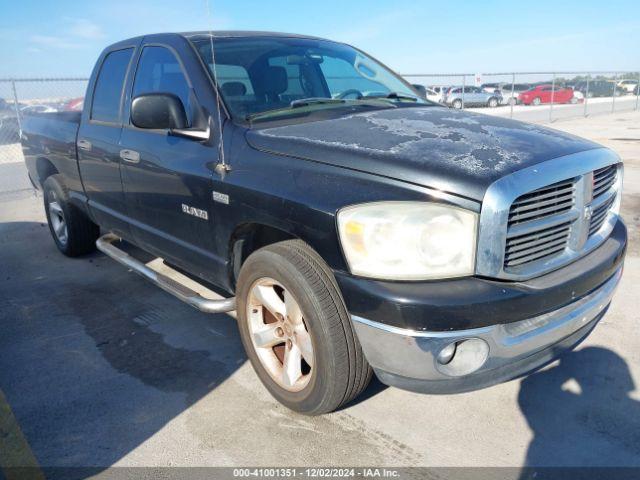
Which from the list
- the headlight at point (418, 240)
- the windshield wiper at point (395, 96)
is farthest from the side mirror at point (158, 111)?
the headlight at point (418, 240)

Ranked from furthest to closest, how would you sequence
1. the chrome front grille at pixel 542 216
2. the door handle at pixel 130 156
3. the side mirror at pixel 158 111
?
the door handle at pixel 130 156 < the side mirror at pixel 158 111 < the chrome front grille at pixel 542 216

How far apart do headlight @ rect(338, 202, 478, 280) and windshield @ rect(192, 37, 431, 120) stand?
119 centimetres

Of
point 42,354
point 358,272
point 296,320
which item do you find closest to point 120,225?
point 42,354

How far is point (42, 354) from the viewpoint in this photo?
3361mm

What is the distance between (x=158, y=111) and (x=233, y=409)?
166cm

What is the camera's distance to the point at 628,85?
30078mm

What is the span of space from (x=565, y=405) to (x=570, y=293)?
0.74 metres

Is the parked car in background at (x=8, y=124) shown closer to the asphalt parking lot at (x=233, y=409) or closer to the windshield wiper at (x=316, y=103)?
the asphalt parking lot at (x=233, y=409)

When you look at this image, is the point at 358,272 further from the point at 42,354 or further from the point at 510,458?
the point at 42,354

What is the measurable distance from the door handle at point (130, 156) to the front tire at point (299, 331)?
51.6 inches

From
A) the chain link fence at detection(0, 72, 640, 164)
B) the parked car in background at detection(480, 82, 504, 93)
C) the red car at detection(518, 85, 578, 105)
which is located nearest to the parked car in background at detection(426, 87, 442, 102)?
the chain link fence at detection(0, 72, 640, 164)

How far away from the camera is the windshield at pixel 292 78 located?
3.06 metres

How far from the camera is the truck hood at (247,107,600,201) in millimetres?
2076

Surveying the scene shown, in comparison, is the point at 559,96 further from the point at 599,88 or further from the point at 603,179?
the point at 603,179
